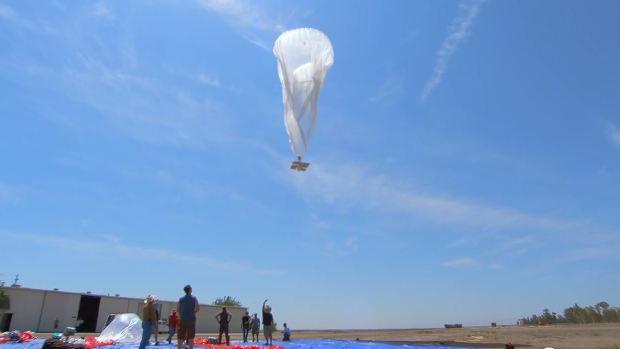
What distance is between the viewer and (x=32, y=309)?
3466cm

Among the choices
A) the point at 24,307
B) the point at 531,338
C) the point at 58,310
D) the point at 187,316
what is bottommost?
the point at 531,338

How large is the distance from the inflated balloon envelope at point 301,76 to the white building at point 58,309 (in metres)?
29.3

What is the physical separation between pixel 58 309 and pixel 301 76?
1227 inches

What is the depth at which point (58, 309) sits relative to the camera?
3594 cm

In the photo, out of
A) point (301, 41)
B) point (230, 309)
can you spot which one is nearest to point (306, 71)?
point (301, 41)

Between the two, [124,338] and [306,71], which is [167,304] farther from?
[306,71]

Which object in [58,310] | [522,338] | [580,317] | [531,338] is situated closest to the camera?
[531,338]

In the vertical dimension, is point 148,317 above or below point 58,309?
below

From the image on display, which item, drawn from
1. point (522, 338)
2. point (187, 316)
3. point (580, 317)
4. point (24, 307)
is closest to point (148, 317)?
point (187, 316)

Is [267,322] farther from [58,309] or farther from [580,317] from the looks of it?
[580,317]

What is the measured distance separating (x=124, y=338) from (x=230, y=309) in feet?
100

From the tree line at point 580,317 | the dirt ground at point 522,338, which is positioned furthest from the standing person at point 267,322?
the tree line at point 580,317

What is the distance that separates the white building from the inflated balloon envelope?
1153 inches

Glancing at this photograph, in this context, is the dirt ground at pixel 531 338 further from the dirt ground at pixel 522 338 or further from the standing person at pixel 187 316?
the standing person at pixel 187 316
